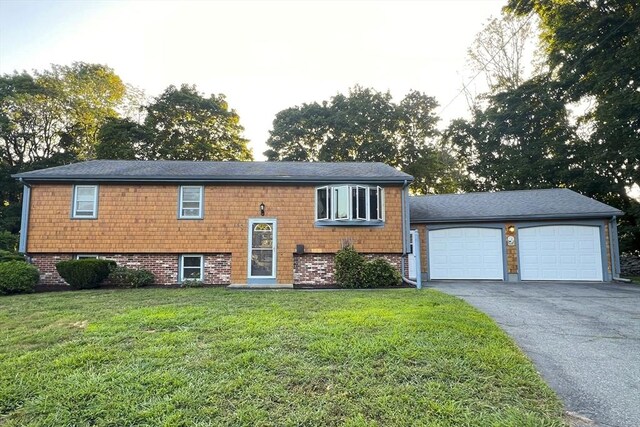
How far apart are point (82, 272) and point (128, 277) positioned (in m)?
1.14

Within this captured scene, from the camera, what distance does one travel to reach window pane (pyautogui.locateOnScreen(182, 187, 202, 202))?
35.3 feet

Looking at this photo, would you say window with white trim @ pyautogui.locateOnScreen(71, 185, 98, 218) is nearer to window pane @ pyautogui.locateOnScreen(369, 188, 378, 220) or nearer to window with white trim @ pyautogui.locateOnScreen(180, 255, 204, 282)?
window with white trim @ pyautogui.locateOnScreen(180, 255, 204, 282)

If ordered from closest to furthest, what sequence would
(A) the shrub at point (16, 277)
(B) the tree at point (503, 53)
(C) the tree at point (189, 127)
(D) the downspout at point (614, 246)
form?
1. (A) the shrub at point (16, 277)
2. (D) the downspout at point (614, 246)
3. (B) the tree at point (503, 53)
4. (C) the tree at point (189, 127)

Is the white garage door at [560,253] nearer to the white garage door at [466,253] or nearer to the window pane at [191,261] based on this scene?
the white garage door at [466,253]

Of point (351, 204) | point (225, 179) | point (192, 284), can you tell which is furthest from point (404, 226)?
point (192, 284)

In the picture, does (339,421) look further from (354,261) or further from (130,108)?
(130,108)

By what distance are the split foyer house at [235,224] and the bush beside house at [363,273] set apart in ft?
2.01

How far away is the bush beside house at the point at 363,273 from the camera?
970cm

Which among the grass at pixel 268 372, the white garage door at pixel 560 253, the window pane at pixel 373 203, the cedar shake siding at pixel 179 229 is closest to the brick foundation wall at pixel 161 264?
the cedar shake siding at pixel 179 229

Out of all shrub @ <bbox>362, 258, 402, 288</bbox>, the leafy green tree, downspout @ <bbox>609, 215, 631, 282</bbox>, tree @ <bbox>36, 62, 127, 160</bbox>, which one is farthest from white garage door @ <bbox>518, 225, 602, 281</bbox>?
tree @ <bbox>36, 62, 127, 160</bbox>

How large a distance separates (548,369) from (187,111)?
83.7 feet

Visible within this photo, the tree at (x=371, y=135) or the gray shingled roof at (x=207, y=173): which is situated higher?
the tree at (x=371, y=135)

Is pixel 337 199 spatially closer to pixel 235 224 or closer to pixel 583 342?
pixel 235 224

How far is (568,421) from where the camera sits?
2.42 m
